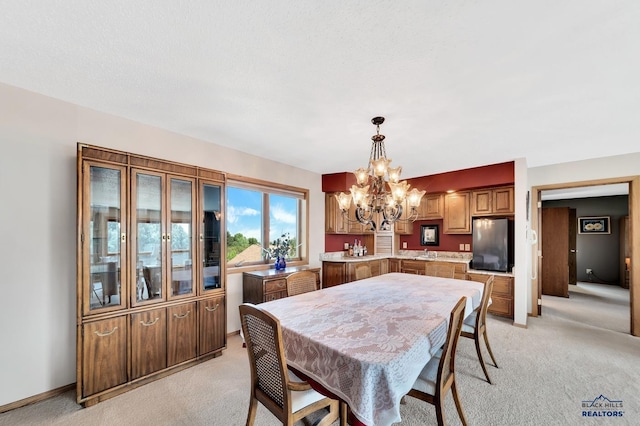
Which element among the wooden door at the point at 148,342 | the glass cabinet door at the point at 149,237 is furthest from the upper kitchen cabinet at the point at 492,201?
the wooden door at the point at 148,342

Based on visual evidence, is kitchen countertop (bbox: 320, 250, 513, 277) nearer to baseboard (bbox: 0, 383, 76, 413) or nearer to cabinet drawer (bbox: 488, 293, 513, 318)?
cabinet drawer (bbox: 488, 293, 513, 318)

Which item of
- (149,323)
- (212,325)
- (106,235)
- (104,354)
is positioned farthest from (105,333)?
(212,325)

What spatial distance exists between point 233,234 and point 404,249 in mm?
3793

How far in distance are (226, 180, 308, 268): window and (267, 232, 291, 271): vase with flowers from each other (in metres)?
0.04

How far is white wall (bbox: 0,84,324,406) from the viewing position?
202 centimetres

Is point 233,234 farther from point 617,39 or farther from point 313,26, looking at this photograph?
point 617,39

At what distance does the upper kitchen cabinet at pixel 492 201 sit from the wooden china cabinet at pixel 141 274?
424 cm

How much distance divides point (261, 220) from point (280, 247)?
1.73 ft

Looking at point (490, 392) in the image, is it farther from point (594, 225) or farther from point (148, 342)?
point (594, 225)

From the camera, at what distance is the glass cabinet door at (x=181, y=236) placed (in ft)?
8.68

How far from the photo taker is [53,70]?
5.97 ft

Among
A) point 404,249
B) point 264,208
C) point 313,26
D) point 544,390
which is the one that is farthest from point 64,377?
point 404,249

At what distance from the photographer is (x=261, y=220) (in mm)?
4105

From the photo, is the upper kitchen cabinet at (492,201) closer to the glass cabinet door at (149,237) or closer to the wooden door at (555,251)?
the wooden door at (555,251)
